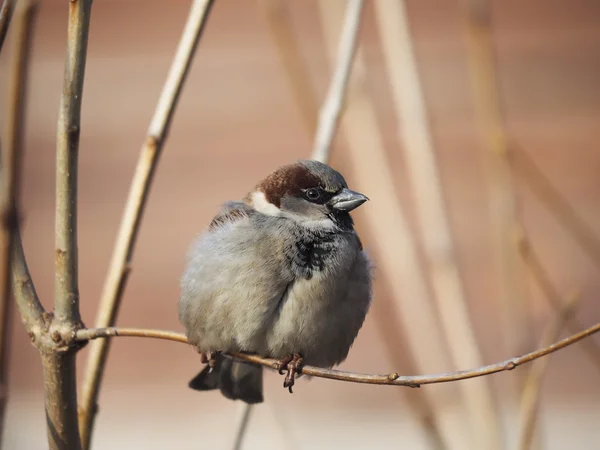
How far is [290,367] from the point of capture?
6.02 feet

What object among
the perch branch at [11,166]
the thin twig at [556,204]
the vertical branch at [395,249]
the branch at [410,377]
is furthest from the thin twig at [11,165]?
the thin twig at [556,204]

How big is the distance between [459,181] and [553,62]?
41.9 inches

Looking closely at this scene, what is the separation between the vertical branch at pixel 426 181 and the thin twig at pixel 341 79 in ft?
0.44

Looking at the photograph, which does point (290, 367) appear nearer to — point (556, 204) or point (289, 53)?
point (289, 53)

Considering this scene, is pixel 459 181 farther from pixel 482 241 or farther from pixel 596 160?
pixel 596 160

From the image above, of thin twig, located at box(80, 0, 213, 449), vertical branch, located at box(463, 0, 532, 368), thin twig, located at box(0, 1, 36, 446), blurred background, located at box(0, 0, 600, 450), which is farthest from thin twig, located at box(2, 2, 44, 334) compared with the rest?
blurred background, located at box(0, 0, 600, 450)

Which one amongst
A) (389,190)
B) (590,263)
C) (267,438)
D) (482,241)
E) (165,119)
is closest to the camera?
(165,119)

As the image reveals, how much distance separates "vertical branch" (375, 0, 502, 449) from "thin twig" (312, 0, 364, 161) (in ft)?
0.44

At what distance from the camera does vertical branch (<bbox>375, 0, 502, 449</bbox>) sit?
6.62ft

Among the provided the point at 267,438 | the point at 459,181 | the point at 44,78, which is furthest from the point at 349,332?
the point at 44,78

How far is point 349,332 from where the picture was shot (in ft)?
6.32

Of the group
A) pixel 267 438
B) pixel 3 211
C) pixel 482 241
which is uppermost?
pixel 3 211

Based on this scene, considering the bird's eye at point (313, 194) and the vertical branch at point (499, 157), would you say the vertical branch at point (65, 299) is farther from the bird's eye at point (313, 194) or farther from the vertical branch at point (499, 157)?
the vertical branch at point (499, 157)

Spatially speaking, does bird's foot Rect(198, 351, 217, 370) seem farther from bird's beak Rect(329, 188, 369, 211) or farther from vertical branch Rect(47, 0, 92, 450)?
vertical branch Rect(47, 0, 92, 450)
